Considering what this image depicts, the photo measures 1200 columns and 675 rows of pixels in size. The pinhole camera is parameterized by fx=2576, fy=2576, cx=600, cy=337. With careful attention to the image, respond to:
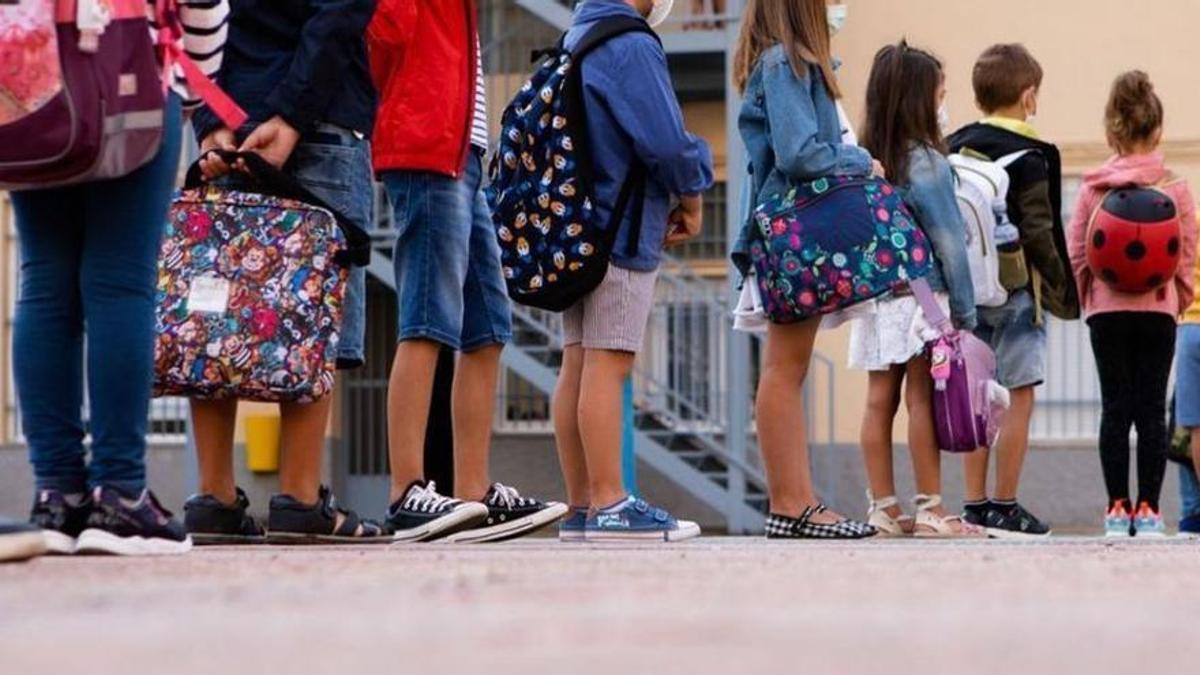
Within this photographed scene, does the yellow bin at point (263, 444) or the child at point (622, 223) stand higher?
the child at point (622, 223)

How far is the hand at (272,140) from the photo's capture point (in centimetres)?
591

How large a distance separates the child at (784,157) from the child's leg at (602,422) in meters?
0.75

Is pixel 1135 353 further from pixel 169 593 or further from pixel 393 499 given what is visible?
pixel 169 593

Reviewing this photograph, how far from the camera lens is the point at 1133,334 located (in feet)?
29.3

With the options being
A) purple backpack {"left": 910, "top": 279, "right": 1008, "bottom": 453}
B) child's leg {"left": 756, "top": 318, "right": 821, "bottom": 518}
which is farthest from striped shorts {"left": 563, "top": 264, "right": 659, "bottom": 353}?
purple backpack {"left": 910, "top": 279, "right": 1008, "bottom": 453}

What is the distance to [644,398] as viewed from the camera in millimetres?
16203

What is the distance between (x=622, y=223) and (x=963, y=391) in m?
1.78

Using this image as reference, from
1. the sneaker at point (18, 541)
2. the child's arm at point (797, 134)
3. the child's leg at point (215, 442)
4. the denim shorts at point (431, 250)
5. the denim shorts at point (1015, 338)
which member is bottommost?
the sneaker at point (18, 541)

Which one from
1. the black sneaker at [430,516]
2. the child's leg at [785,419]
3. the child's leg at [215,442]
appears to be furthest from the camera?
the child's leg at [785,419]

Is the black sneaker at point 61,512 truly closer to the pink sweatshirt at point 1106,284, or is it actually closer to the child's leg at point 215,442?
the child's leg at point 215,442

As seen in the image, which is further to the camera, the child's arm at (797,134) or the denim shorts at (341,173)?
the child's arm at (797,134)

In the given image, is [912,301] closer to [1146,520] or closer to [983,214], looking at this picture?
[983,214]

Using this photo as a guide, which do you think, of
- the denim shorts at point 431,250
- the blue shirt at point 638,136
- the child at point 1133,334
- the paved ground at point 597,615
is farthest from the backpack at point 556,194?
the child at point 1133,334

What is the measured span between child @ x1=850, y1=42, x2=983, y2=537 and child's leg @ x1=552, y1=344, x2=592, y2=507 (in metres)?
1.27
